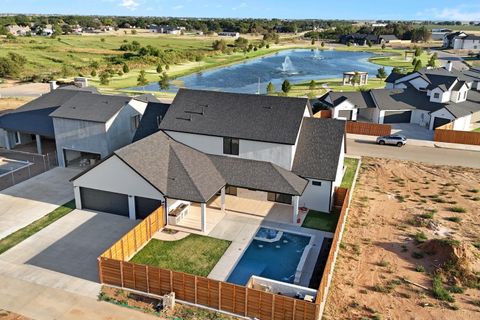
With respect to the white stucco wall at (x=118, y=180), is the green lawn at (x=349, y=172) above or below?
below

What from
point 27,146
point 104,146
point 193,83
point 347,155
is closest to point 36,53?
point 193,83

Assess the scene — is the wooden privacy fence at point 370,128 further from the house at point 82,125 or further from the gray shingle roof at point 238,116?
the house at point 82,125

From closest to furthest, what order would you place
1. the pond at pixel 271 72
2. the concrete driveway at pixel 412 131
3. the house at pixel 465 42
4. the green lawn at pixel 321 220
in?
the green lawn at pixel 321 220
the concrete driveway at pixel 412 131
the pond at pixel 271 72
the house at pixel 465 42

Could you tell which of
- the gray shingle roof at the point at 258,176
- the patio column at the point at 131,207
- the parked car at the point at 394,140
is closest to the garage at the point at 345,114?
the parked car at the point at 394,140

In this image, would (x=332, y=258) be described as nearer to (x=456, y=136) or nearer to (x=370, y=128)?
(x=370, y=128)

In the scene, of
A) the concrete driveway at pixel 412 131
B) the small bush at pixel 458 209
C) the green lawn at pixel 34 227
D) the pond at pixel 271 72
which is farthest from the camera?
the pond at pixel 271 72

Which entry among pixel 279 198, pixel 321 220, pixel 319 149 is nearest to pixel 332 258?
pixel 321 220

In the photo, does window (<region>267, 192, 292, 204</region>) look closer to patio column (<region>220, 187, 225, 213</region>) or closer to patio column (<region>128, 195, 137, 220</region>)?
patio column (<region>220, 187, 225, 213</region>)

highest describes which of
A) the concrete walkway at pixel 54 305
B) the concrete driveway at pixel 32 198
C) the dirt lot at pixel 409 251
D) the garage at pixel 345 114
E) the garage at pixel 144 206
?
the garage at pixel 345 114
